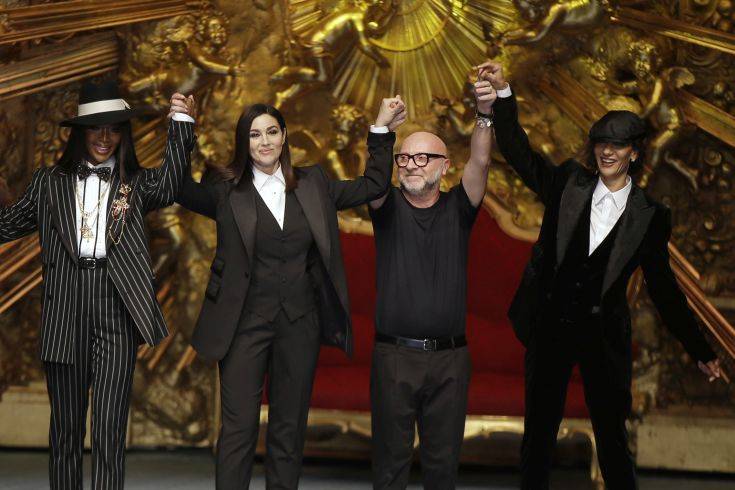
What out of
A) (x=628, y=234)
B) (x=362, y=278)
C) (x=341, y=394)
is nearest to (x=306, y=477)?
(x=341, y=394)

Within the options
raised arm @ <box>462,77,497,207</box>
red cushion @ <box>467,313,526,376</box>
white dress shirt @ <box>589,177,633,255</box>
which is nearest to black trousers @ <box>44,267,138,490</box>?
raised arm @ <box>462,77,497,207</box>

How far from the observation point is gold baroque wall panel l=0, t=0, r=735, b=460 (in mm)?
5520

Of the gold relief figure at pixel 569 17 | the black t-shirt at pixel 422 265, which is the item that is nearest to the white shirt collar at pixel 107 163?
the black t-shirt at pixel 422 265

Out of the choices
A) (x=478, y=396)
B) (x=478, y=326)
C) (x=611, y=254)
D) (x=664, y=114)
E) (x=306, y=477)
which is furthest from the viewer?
(x=478, y=326)

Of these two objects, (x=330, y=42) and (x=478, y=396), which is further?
(x=330, y=42)

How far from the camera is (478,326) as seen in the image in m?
5.59

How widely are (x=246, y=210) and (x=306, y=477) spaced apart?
1768 mm

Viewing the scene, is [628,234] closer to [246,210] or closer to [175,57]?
[246,210]

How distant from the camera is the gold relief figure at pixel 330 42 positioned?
565 centimetres

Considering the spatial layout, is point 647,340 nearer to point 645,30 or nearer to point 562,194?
point 645,30

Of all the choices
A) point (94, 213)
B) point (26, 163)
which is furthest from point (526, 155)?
point (26, 163)

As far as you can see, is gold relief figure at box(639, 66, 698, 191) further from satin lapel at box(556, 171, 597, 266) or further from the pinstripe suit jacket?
the pinstripe suit jacket

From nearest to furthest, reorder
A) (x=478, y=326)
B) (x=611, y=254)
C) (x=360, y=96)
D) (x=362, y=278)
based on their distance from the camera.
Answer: (x=611, y=254)
(x=478, y=326)
(x=362, y=278)
(x=360, y=96)

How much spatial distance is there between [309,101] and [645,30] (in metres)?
1.64
